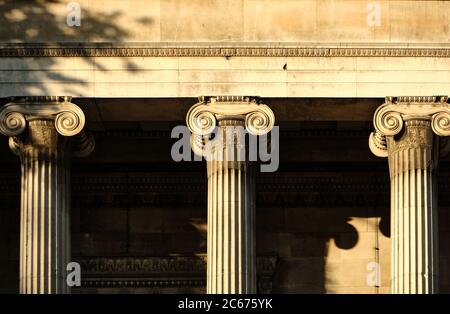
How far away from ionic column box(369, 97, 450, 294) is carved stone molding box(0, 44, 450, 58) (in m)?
1.30

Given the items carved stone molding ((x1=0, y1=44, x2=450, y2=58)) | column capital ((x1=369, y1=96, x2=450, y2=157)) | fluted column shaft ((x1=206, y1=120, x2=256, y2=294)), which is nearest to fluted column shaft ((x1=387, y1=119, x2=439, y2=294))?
column capital ((x1=369, y1=96, x2=450, y2=157))

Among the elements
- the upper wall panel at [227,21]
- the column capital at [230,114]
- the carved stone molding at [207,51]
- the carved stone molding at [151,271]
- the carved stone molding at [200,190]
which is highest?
the upper wall panel at [227,21]

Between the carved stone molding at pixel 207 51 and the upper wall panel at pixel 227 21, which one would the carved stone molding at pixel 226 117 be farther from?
the upper wall panel at pixel 227 21

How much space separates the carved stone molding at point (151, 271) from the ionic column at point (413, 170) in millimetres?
6680

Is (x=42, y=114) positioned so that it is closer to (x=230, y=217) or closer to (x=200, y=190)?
(x=230, y=217)

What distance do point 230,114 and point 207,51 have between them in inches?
72.1

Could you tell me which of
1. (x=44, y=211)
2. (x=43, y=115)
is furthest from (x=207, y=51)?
(x=44, y=211)

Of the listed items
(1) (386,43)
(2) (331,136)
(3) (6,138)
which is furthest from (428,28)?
(3) (6,138)

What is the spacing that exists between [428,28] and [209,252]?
28.0ft

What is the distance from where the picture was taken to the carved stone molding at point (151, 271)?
252 ft

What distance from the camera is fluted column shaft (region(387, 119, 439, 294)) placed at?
2783 inches

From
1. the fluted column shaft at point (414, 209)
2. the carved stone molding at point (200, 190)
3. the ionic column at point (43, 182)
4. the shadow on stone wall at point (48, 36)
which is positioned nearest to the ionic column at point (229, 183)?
the shadow on stone wall at point (48, 36)

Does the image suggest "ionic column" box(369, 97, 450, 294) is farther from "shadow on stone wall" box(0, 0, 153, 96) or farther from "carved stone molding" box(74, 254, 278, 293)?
"shadow on stone wall" box(0, 0, 153, 96)

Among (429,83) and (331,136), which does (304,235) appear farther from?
(429,83)
